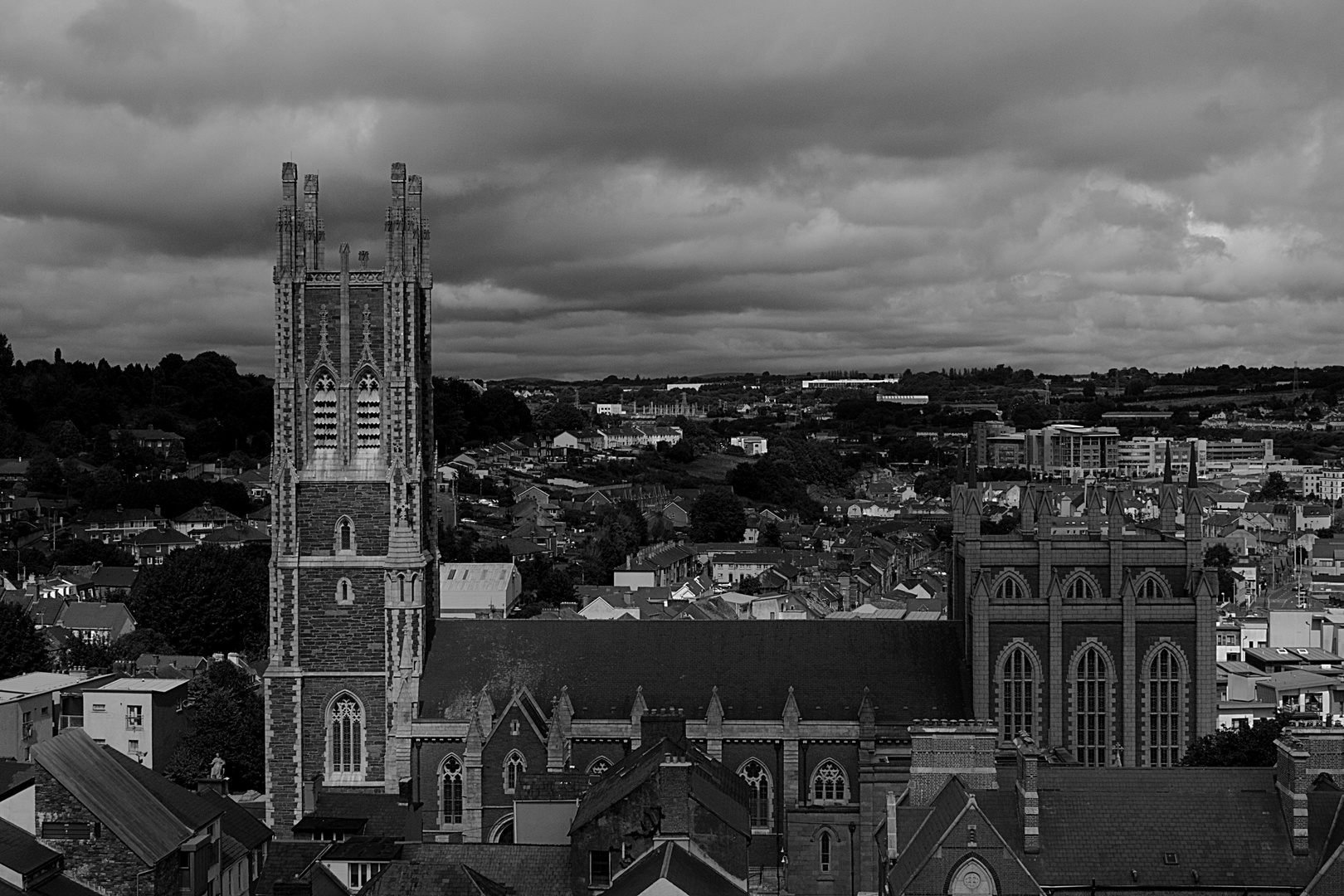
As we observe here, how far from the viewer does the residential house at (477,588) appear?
123 metres

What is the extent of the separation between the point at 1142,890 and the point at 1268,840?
11.5 feet

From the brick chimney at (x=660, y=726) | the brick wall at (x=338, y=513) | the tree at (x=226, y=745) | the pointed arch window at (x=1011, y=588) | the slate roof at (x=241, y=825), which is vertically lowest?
the tree at (x=226, y=745)

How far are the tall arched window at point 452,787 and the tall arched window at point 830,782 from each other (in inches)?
464

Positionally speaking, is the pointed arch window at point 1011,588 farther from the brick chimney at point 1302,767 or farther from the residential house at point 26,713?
the residential house at point 26,713

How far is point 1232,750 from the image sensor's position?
168 feet

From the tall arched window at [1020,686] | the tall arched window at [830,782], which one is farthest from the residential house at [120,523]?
the tall arched window at [1020,686]

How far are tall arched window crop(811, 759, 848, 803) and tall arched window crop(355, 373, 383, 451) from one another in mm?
18891

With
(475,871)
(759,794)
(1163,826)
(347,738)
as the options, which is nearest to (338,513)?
(347,738)

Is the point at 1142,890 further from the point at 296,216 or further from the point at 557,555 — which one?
the point at 557,555

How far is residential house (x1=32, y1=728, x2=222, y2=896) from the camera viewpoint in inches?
1672

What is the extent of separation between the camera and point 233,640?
113625 mm

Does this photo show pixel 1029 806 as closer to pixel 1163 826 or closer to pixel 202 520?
pixel 1163 826

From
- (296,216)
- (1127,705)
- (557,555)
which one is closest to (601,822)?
(1127,705)

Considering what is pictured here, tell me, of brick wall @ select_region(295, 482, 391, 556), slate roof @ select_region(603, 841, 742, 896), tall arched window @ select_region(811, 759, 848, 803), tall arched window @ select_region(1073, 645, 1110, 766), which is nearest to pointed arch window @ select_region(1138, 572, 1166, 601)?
tall arched window @ select_region(1073, 645, 1110, 766)
